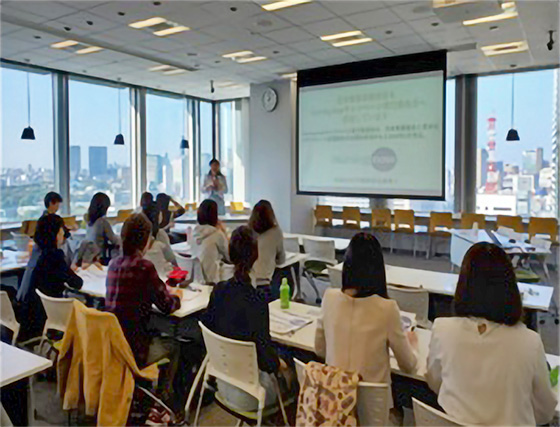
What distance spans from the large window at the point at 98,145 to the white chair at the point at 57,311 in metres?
6.52

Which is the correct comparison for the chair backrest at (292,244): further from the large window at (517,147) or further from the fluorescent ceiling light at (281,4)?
the large window at (517,147)

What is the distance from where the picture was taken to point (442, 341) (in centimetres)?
177

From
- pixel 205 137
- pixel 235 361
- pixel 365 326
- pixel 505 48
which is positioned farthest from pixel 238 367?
pixel 205 137

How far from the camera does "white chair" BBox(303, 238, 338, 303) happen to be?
5.28 metres

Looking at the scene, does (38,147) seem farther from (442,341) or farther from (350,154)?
(442,341)

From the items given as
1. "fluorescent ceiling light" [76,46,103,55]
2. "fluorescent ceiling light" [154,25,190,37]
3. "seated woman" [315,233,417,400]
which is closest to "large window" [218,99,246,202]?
"fluorescent ceiling light" [76,46,103,55]

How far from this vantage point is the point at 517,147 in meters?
8.41

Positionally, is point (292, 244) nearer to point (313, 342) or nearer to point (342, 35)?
point (342, 35)

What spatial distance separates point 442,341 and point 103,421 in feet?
5.94

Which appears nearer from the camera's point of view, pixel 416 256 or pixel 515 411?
pixel 515 411

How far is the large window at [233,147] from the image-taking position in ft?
38.3

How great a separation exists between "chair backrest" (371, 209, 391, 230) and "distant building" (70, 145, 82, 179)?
5.98 metres

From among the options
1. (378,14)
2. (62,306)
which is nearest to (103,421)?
(62,306)

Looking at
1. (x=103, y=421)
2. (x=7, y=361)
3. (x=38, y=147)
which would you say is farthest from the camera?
(x=38, y=147)
